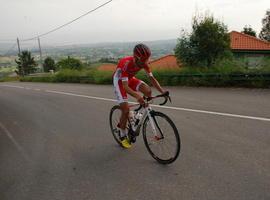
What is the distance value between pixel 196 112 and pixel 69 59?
283ft

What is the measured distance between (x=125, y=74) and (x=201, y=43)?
59.6 ft

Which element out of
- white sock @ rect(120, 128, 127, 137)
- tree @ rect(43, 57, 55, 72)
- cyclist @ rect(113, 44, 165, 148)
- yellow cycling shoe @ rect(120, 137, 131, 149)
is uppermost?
cyclist @ rect(113, 44, 165, 148)

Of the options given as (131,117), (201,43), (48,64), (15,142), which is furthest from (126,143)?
(48,64)

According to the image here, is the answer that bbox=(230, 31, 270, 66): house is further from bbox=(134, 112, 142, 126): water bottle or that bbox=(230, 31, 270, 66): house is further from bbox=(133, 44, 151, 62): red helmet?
bbox=(133, 44, 151, 62): red helmet

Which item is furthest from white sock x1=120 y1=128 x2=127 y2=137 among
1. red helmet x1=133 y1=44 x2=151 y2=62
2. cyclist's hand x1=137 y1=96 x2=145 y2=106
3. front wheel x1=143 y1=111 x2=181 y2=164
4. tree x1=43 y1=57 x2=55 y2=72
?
tree x1=43 y1=57 x2=55 y2=72

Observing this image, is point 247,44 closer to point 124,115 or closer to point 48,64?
point 124,115

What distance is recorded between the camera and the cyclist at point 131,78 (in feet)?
15.1

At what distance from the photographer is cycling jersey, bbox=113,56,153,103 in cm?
488

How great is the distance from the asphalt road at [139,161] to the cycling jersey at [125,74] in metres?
1.12

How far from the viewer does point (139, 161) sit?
4.95 metres

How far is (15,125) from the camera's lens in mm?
8641

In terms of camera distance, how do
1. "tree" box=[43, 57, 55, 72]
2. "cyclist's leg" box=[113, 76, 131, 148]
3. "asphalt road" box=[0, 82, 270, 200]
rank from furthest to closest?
"tree" box=[43, 57, 55, 72] < "cyclist's leg" box=[113, 76, 131, 148] < "asphalt road" box=[0, 82, 270, 200]

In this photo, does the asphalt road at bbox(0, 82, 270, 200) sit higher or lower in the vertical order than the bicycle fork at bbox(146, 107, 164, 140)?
lower

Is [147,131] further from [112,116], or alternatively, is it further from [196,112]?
[196,112]
